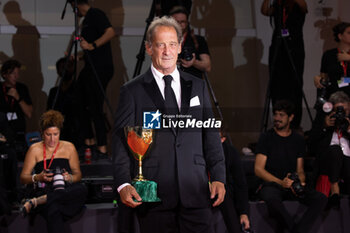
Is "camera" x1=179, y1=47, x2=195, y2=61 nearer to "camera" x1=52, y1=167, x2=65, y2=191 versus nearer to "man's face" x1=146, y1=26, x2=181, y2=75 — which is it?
"camera" x1=52, y1=167, x2=65, y2=191

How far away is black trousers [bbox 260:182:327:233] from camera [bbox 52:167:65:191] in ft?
4.45

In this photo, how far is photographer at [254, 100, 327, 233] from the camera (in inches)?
129

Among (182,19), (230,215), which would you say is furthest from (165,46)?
(182,19)

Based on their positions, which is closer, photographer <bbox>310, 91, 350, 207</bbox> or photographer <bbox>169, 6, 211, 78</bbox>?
photographer <bbox>310, 91, 350, 207</bbox>

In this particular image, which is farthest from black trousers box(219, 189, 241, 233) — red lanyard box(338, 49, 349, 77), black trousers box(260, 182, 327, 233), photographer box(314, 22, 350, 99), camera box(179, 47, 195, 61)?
red lanyard box(338, 49, 349, 77)

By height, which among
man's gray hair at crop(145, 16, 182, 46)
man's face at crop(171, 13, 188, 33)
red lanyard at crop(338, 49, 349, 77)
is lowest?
red lanyard at crop(338, 49, 349, 77)

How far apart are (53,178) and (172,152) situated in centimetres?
179

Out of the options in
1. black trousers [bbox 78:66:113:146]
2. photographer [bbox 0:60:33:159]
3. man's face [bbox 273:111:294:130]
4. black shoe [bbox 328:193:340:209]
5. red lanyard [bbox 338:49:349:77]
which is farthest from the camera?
photographer [bbox 0:60:33:159]

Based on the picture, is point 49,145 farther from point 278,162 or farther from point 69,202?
point 278,162

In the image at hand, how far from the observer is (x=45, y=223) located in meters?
3.20

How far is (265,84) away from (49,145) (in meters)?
2.95

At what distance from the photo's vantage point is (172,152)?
5.36 ft

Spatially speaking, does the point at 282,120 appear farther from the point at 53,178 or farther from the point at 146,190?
the point at 146,190

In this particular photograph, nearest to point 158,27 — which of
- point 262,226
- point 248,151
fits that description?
point 262,226
